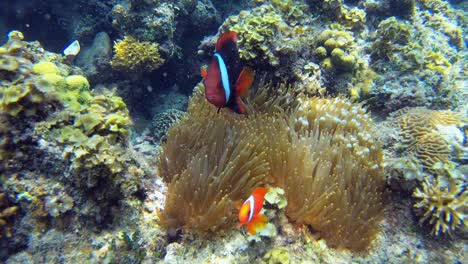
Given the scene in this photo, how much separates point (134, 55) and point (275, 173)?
4780 millimetres

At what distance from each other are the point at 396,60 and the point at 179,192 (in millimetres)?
4508

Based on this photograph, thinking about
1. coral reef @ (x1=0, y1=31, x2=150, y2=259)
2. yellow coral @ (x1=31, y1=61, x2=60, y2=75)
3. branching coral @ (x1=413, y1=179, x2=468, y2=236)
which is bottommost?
branching coral @ (x1=413, y1=179, x2=468, y2=236)

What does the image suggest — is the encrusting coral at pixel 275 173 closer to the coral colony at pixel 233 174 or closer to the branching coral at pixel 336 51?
the coral colony at pixel 233 174

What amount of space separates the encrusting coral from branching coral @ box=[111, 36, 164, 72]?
342 centimetres

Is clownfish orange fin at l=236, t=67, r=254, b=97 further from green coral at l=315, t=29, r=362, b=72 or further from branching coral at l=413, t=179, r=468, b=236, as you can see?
green coral at l=315, t=29, r=362, b=72

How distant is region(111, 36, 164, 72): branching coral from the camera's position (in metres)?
6.43

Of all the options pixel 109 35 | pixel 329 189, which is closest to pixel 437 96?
pixel 329 189

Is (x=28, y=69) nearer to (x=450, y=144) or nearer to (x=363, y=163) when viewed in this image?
(x=363, y=163)

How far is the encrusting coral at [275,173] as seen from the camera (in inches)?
108

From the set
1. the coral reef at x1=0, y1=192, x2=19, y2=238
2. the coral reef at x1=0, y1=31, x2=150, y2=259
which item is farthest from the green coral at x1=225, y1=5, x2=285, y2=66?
the coral reef at x1=0, y1=192, x2=19, y2=238

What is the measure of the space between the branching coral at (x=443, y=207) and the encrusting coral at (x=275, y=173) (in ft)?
1.43

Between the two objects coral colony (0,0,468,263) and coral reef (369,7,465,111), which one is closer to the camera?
coral colony (0,0,468,263)

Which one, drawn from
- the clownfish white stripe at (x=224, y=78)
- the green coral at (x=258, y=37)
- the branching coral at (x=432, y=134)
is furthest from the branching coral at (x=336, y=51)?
the clownfish white stripe at (x=224, y=78)

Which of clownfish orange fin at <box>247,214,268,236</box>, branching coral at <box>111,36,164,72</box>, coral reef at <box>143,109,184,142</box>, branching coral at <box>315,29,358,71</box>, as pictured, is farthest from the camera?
branching coral at <box>111,36,164,72</box>
